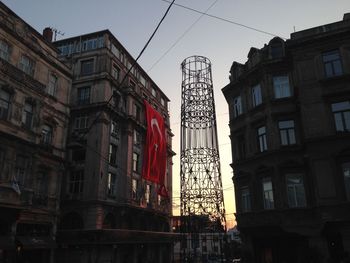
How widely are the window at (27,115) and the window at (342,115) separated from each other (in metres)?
20.2

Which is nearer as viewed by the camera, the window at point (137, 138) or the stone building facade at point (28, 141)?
the stone building facade at point (28, 141)

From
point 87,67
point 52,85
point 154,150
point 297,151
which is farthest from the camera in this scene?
point 87,67

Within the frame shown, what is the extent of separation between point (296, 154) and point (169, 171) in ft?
124

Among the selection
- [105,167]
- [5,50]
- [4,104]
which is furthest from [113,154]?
[5,50]

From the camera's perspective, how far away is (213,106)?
2600 centimetres

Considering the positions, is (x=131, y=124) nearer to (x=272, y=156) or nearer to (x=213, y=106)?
(x=213, y=106)

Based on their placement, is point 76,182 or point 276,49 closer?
point 276,49

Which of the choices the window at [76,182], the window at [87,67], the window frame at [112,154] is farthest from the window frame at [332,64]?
the window at [87,67]

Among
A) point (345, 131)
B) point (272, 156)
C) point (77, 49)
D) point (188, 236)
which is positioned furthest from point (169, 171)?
point (345, 131)

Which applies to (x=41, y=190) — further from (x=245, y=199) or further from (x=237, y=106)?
(x=237, y=106)

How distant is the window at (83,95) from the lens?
4044 centimetres

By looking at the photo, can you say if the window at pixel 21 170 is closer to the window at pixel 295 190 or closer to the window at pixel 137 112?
the window at pixel 295 190

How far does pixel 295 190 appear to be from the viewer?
2178 centimetres

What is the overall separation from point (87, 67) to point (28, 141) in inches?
783
